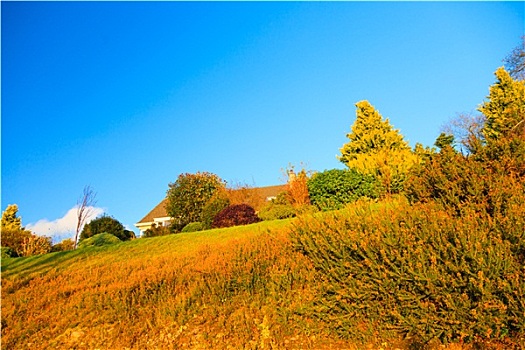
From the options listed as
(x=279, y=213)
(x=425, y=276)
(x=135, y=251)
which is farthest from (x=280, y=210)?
(x=425, y=276)

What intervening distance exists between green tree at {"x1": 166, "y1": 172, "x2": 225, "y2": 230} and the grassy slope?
15.8 m

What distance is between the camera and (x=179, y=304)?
6.57m

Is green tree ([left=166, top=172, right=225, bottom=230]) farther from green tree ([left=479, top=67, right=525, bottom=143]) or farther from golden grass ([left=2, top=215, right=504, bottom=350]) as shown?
green tree ([left=479, top=67, right=525, bottom=143])

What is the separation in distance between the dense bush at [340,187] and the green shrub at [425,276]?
10.9 metres

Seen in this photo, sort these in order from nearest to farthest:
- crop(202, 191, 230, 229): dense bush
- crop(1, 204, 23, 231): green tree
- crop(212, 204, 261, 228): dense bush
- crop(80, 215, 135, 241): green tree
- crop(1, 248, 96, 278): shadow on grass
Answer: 1. crop(1, 248, 96, 278): shadow on grass
2. crop(212, 204, 261, 228): dense bush
3. crop(202, 191, 230, 229): dense bush
4. crop(80, 215, 135, 241): green tree
5. crop(1, 204, 23, 231): green tree

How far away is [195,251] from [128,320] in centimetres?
381

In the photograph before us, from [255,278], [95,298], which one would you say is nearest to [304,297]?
[255,278]

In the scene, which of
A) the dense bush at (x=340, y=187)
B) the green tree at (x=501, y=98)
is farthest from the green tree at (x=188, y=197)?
the green tree at (x=501, y=98)

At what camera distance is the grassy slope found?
19.2 feet

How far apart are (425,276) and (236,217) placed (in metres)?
13.3

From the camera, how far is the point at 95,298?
7.42 m

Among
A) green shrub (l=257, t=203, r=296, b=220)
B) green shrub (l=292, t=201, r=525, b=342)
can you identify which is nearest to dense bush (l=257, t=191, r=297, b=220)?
green shrub (l=257, t=203, r=296, b=220)

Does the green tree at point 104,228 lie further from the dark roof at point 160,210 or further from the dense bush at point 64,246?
the dark roof at point 160,210

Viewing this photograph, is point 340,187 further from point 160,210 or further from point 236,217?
point 160,210
